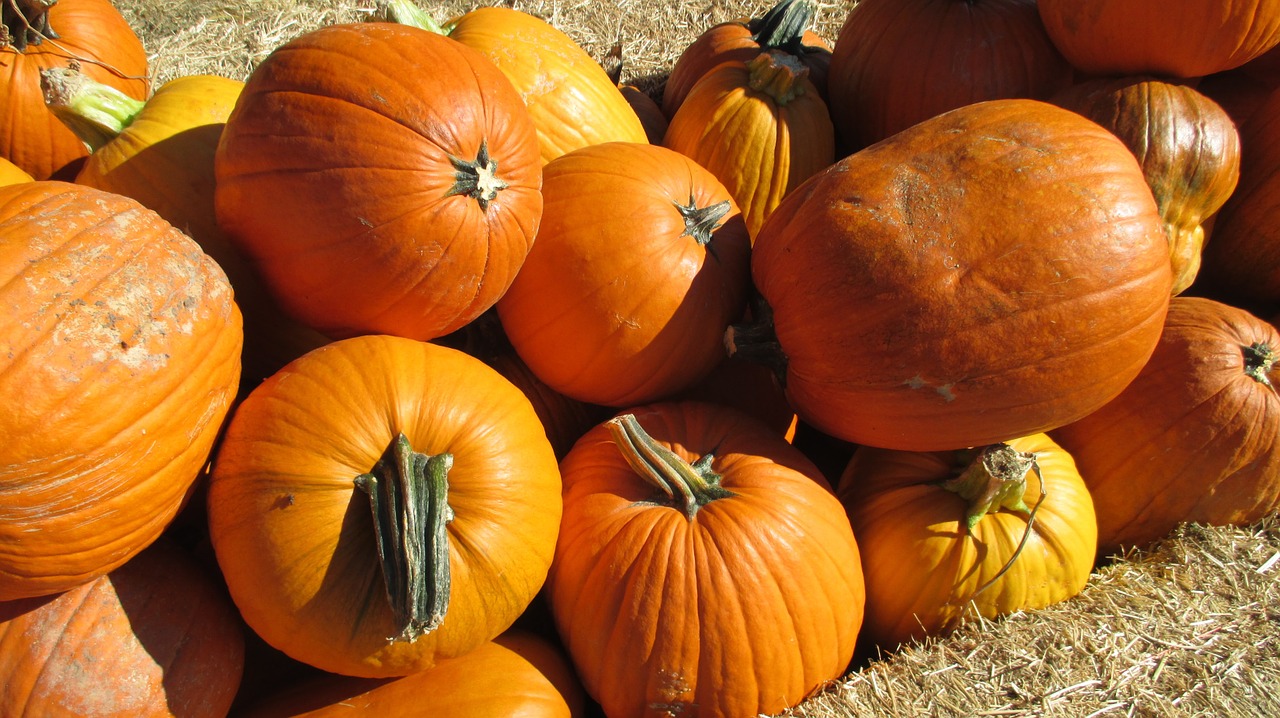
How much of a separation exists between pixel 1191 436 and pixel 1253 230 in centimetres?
95

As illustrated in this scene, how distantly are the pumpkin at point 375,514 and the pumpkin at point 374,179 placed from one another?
19cm

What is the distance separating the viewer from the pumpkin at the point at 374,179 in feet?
6.24

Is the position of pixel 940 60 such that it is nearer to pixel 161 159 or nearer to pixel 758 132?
pixel 758 132

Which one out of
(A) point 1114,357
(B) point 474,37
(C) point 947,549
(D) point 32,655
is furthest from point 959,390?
(D) point 32,655

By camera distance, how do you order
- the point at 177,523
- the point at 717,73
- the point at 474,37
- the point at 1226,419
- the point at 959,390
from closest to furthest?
the point at 959,390 < the point at 177,523 < the point at 1226,419 < the point at 474,37 < the point at 717,73

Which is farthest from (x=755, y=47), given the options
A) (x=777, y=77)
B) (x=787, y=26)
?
(x=777, y=77)

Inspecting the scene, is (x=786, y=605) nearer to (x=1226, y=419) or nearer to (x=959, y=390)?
(x=959, y=390)

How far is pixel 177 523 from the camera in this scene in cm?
218

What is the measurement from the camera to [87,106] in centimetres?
217

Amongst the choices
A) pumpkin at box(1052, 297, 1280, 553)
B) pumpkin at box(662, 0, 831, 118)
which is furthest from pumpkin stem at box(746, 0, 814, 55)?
pumpkin at box(1052, 297, 1280, 553)

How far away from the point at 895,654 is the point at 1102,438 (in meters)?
1.00

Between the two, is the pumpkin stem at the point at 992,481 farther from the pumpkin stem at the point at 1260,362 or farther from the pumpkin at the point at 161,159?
the pumpkin at the point at 161,159

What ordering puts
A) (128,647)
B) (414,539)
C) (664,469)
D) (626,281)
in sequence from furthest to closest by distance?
1. (626,281)
2. (664,469)
3. (128,647)
4. (414,539)

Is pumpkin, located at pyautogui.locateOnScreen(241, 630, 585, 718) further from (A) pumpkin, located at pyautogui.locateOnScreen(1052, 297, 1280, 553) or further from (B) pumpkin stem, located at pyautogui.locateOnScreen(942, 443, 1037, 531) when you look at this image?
(A) pumpkin, located at pyautogui.locateOnScreen(1052, 297, 1280, 553)
